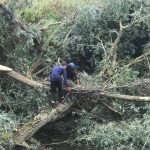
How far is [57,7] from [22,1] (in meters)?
3.02

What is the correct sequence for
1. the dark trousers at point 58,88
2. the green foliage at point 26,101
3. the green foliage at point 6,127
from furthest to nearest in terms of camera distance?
the green foliage at point 26,101 < the dark trousers at point 58,88 < the green foliage at point 6,127

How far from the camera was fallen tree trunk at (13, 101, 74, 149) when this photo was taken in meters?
10.4

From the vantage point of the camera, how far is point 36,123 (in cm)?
1089

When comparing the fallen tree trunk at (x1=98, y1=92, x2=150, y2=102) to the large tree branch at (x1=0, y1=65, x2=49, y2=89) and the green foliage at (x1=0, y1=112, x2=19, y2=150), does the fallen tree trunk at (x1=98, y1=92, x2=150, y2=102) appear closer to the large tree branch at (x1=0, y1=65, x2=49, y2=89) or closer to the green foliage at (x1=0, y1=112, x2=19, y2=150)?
the large tree branch at (x1=0, y1=65, x2=49, y2=89)

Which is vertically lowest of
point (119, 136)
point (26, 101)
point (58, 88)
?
point (119, 136)

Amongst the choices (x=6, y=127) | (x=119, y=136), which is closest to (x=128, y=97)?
(x=119, y=136)

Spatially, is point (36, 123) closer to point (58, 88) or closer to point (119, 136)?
point (58, 88)

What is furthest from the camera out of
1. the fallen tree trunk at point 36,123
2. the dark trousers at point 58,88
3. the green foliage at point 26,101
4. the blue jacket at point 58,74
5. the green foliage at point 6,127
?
the green foliage at point 26,101

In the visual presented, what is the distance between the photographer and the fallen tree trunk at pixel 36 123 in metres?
10.4

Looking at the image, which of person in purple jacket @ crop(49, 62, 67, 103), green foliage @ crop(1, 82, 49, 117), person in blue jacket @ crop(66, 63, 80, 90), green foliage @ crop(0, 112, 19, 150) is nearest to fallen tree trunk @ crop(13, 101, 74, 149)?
green foliage @ crop(0, 112, 19, 150)

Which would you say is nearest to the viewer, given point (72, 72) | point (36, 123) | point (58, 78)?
point (36, 123)

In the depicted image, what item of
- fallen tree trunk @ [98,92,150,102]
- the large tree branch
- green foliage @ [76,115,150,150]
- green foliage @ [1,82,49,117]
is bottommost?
green foliage @ [76,115,150,150]

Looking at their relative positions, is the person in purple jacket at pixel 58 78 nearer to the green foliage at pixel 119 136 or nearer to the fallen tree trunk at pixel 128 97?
the fallen tree trunk at pixel 128 97

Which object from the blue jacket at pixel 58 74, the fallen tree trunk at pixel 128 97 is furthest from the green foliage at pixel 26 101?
the fallen tree trunk at pixel 128 97
